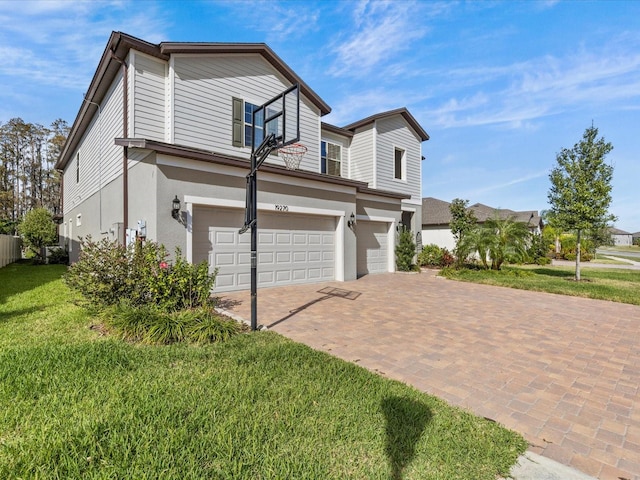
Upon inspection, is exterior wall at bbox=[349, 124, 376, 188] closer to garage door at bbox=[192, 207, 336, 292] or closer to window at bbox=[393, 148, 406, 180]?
window at bbox=[393, 148, 406, 180]

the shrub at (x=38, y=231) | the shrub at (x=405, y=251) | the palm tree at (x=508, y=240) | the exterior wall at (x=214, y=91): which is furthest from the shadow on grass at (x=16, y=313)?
the shrub at (x=38, y=231)

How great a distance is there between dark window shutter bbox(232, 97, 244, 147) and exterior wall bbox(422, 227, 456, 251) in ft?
62.7

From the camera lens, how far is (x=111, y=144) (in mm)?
10383

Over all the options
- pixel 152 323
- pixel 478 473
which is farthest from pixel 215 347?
pixel 478 473

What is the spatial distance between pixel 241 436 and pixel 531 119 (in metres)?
15.6

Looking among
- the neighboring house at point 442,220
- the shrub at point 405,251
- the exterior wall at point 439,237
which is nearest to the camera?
the shrub at point 405,251

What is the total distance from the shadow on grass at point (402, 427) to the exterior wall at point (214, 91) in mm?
9220

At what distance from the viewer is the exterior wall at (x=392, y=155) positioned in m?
15.7

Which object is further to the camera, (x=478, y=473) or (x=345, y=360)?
(x=345, y=360)

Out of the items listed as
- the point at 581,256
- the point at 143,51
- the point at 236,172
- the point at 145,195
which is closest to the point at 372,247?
the point at 236,172

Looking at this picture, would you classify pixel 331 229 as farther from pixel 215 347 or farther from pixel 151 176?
pixel 215 347

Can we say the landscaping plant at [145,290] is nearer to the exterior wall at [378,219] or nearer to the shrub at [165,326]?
the shrub at [165,326]

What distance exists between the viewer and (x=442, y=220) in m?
25.8

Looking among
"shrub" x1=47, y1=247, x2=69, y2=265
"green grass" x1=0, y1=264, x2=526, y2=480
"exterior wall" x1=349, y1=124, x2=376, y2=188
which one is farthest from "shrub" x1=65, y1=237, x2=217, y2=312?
"shrub" x1=47, y1=247, x2=69, y2=265
